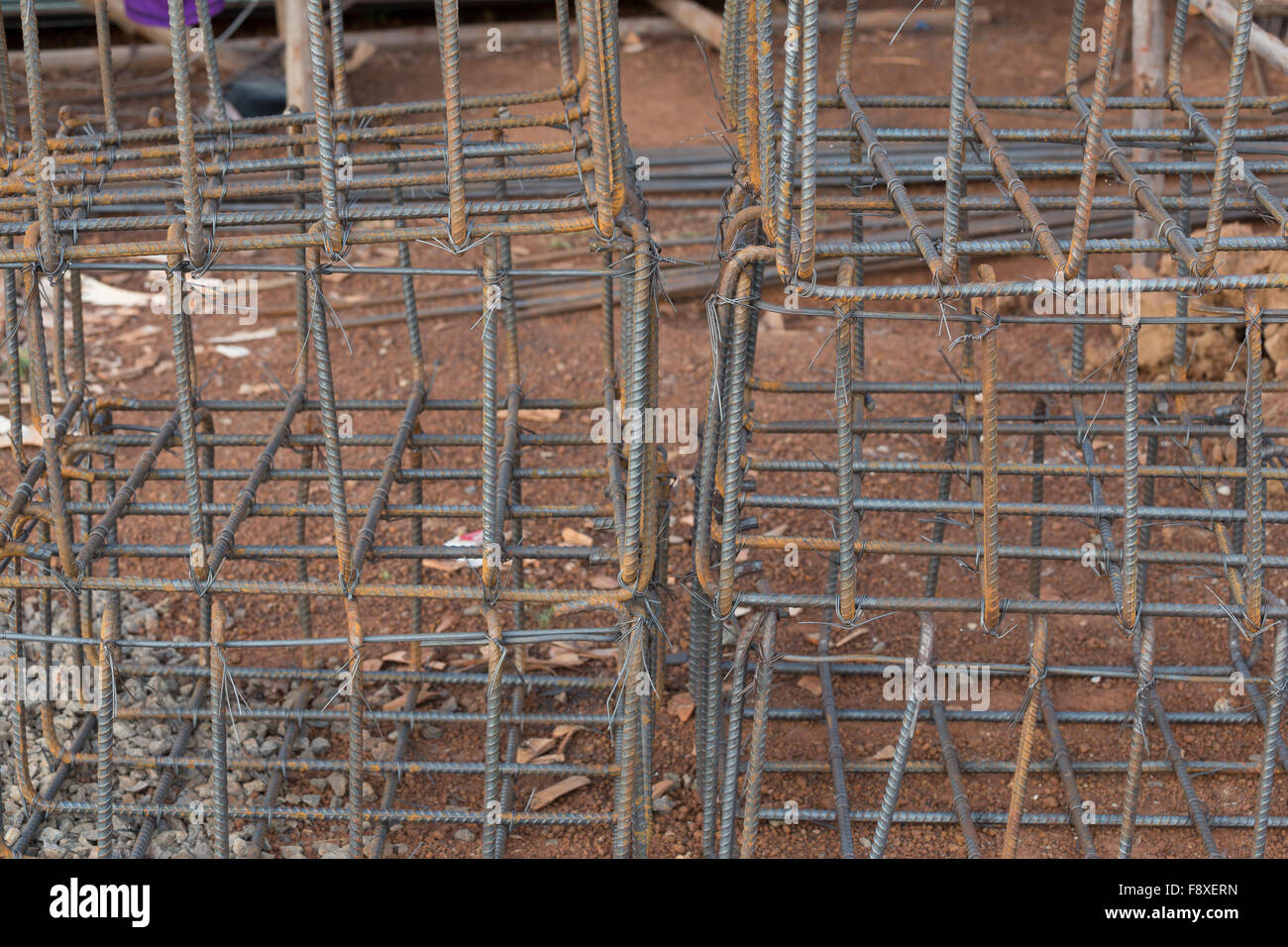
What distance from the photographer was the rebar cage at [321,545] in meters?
3.08

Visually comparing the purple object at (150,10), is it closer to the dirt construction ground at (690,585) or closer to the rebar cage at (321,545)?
the dirt construction ground at (690,585)

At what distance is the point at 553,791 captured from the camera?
13.7 feet

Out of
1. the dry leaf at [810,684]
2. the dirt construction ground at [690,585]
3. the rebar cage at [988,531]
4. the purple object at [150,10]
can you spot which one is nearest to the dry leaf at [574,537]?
the dirt construction ground at [690,585]

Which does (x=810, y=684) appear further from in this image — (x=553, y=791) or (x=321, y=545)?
(x=321, y=545)

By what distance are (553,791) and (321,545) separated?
1.12 metres

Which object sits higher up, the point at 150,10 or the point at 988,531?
the point at 150,10

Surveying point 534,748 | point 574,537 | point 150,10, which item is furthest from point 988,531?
point 150,10

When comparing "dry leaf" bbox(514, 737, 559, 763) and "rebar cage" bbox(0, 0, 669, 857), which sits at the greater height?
"rebar cage" bbox(0, 0, 669, 857)

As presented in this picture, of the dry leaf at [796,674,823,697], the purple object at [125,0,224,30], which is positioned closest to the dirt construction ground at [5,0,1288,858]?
the dry leaf at [796,674,823,697]

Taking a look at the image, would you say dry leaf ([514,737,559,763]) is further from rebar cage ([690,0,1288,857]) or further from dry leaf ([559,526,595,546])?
dry leaf ([559,526,595,546])

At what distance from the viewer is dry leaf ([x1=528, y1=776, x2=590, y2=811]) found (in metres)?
4.15

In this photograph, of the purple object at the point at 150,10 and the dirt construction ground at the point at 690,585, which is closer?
the dirt construction ground at the point at 690,585

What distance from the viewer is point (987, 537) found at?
10.5 feet

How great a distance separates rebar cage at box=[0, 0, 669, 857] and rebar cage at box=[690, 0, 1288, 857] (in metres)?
0.38
